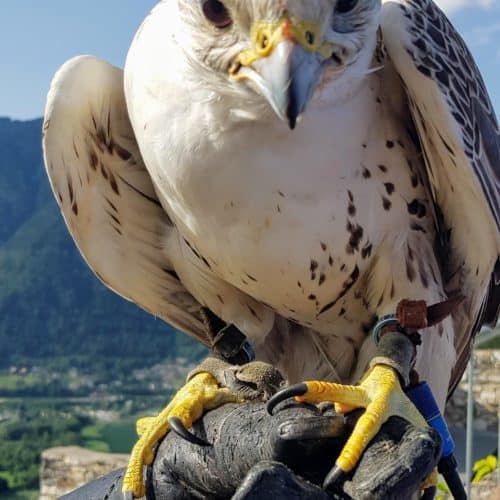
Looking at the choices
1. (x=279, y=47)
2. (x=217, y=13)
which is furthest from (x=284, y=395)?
(x=217, y=13)

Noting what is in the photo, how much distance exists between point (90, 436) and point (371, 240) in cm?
2473

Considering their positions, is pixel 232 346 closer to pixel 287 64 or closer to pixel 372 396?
pixel 372 396

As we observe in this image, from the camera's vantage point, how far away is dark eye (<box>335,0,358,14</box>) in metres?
1.85

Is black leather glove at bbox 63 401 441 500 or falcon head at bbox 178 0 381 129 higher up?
falcon head at bbox 178 0 381 129

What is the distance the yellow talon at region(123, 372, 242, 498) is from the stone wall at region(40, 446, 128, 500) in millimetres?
7856

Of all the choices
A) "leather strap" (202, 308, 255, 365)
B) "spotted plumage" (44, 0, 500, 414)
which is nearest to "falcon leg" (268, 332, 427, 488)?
"spotted plumage" (44, 0, 500, 414)

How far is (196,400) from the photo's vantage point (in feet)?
7.52

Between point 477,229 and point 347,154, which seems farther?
point 477,229

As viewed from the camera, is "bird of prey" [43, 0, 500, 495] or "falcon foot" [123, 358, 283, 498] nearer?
"bird of prey" [43, 0, 500, 495]

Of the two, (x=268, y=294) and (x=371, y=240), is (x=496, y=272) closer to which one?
(x=371, y=240)

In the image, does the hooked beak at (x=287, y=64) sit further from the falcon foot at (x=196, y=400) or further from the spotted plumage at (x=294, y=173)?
the falcon foot at (x=196, y=400)

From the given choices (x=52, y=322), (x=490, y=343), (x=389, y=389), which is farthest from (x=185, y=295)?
(x=52, y=322)

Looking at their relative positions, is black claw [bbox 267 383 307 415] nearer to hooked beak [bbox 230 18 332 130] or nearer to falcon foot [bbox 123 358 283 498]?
falcon foot [bbox 123 358 283 498]

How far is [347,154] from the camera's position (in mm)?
2137
